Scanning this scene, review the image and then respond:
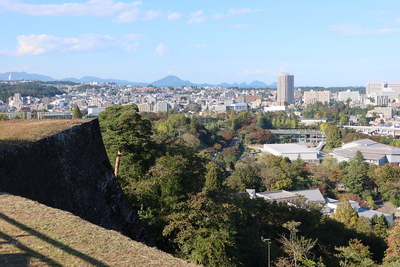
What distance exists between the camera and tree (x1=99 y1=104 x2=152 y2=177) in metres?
8.71

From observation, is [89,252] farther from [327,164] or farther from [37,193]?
[327,164]

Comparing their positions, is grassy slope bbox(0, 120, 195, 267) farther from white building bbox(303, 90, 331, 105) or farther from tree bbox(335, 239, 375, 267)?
white building bbox(303, 90, 331, 105)

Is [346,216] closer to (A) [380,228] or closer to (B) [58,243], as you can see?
(A) [380,228]

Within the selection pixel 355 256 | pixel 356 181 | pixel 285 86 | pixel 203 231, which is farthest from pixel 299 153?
pixel 285 86

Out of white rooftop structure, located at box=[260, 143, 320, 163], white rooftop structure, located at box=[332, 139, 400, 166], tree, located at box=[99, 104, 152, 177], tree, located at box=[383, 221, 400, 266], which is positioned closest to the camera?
tree, located at box=[383, 221, 400, 266]

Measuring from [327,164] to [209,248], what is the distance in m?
20.3

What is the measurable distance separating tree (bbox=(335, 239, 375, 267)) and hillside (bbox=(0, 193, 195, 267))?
265 inches

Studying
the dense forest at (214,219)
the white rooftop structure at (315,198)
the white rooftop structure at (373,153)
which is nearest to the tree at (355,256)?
the dense forest at (214,219)

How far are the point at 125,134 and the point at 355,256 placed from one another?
18.9 feet

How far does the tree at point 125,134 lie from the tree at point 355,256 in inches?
188

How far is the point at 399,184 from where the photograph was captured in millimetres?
19297

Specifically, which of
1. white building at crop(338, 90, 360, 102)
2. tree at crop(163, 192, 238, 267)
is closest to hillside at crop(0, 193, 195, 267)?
tree at crop(163, 192, 238, 267)

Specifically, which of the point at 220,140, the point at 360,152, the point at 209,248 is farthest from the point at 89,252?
the point at 220,140

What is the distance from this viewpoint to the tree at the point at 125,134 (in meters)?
8.71
